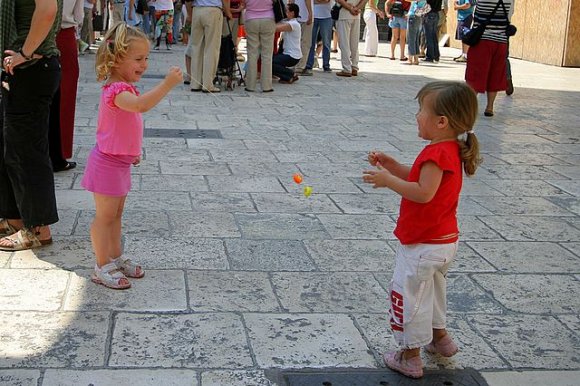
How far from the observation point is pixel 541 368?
3.56m

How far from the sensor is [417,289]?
3.36 metres

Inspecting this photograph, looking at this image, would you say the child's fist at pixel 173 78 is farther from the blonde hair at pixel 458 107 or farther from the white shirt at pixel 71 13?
the white shirt at pixel 71 13

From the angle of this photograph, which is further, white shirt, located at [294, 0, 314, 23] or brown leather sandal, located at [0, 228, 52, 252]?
white shirt, located at [294, 0, 314, 23]

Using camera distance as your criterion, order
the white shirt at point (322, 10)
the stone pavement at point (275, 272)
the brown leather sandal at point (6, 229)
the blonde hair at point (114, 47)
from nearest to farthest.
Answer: the stone pavement at point (275, 272)
the blonde hair at point (114, 47)
the brown leather sandal at point (6, 229)
the white shirt at point (322, 10)

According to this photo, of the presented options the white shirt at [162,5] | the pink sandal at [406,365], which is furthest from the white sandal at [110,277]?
the white shirt at [162,5]

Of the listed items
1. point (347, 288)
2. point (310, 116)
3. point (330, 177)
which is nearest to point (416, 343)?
point (347, 288)

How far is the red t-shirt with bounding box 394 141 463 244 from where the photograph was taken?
3291 mm

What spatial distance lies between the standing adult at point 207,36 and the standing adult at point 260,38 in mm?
316

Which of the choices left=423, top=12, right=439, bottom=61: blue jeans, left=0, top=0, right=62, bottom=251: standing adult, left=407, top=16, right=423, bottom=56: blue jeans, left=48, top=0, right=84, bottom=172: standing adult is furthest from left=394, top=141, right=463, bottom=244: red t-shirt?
left=423, top=12, right=439, bottom=61: blue jeans

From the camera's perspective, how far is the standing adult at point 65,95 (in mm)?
6383

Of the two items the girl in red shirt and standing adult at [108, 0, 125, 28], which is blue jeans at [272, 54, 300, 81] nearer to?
standing adult at [108, 0, 125, 28]

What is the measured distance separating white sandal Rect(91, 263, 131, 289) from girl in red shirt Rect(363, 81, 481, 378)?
1.46m

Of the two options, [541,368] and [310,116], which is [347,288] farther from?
[310,116]

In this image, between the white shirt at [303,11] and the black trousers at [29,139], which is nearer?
the black trousers at [29,139]
